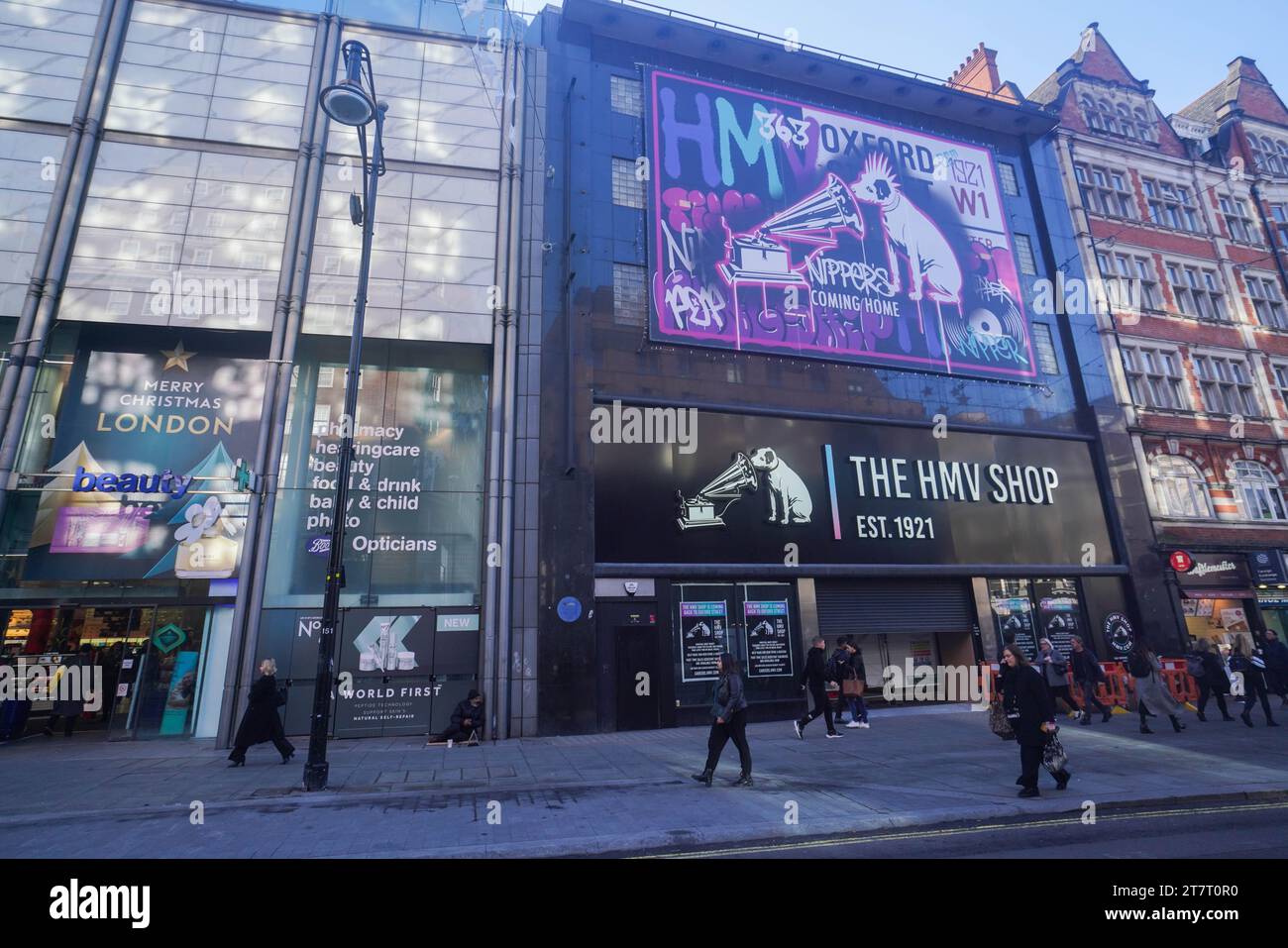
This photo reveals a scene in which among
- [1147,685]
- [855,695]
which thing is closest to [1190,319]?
[1147,685]

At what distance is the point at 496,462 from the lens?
49.4ft

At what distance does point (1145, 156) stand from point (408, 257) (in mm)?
29231

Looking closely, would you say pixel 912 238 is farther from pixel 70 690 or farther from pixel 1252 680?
pixel 70 690

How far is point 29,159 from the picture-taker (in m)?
15.0

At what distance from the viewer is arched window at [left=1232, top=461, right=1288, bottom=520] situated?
2206 centimetres

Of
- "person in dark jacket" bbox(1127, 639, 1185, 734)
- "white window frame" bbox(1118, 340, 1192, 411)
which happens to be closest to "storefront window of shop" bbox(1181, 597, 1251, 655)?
"white window frame" bbox(1118, 340, 1192, 411)

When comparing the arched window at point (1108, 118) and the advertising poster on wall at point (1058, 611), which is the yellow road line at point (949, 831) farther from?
the arched window at point (1108, 118)

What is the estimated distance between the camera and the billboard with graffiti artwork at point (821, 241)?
18.2m

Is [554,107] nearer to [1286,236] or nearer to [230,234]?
[230,234]

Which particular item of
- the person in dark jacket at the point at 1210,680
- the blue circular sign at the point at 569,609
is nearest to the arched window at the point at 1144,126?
the person in dark jacket at the point at 1210,680

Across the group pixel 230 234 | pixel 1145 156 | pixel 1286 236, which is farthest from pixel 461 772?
pixel 1286 236

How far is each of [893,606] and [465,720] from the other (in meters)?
11.5

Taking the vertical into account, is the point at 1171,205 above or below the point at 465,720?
above

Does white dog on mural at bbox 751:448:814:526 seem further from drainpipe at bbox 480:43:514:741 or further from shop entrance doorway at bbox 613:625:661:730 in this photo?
drainpipe at bbox 480:43:514:741
